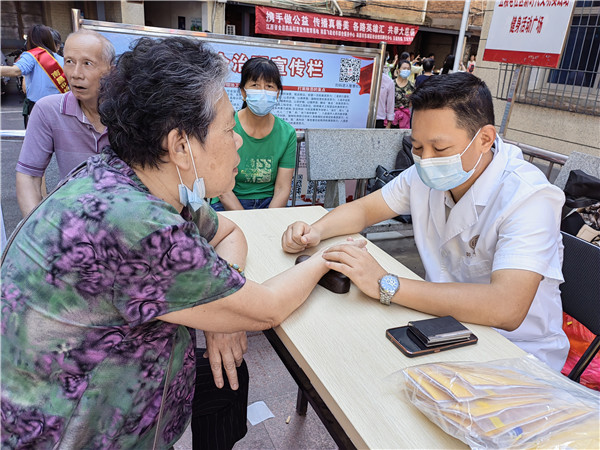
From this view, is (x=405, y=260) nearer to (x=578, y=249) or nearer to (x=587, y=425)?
(x=578, y=249)

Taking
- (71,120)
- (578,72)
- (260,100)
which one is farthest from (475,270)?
(578,72)

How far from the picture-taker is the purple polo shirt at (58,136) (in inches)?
92.5

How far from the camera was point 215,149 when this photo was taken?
116cm

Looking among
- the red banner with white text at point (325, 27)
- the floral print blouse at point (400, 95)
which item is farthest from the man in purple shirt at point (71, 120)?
the red banner with white text at point (325, 27)

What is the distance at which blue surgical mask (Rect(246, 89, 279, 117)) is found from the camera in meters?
2.82

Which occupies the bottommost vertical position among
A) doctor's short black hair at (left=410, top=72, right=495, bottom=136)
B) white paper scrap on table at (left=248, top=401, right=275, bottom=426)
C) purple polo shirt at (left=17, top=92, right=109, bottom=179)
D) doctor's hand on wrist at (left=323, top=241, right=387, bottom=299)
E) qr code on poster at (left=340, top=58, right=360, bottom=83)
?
white paper scrap on table at (left=248, top=401, right=275, bottom=426)

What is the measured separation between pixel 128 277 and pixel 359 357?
1.94 ft

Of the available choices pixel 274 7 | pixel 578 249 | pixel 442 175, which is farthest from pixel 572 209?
pixel 274 7

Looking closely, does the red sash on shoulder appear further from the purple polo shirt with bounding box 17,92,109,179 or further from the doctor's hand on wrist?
the doctor's hand on wrist

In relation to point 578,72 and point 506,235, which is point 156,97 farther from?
point 578,72

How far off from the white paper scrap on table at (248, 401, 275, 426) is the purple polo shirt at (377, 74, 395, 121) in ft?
17.1

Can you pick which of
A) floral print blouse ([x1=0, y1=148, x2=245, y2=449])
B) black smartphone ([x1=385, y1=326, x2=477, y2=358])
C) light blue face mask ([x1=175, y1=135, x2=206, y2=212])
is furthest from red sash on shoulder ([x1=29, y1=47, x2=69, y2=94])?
black smartphone ([x1=385, y1=326, x2=477, y2=358])

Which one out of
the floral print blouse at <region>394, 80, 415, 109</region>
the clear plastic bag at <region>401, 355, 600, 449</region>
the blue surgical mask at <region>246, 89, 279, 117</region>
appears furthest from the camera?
the floral print blouse at <region>394, 80, 415, 109</region>

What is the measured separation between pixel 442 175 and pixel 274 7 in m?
10.6
